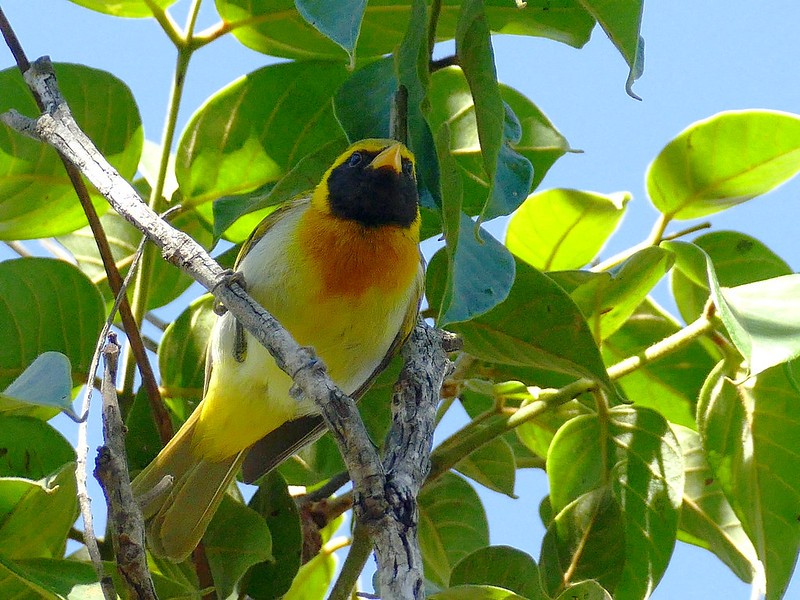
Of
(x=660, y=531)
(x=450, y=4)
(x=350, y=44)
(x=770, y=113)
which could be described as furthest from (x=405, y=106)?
(x=660, y=531)

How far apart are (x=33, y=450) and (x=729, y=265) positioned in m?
1.64

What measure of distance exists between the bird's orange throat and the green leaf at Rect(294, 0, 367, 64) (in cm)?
83

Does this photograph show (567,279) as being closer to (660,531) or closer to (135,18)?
(660,531)

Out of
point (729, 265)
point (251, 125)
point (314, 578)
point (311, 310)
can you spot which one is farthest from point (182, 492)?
point (729, 265)

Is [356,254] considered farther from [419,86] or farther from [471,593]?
[471,593]

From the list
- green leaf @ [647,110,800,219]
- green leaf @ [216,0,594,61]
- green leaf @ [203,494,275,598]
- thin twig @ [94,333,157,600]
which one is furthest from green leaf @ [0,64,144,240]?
green leaf @ [647,110,800,219]

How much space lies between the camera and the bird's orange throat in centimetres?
211

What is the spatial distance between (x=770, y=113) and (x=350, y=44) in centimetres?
122

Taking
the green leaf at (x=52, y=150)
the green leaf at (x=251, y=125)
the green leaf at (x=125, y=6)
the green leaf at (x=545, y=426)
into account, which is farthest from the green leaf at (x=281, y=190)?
the green leaf at (x=545, y=426)

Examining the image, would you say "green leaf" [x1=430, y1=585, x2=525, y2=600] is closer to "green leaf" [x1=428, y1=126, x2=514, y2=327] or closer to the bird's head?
"green leaf" [x1=428, y1=126, x2=514, y2=327]

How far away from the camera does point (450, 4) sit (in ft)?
6.43

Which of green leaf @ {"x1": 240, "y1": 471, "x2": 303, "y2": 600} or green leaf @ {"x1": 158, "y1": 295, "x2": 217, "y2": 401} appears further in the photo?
green leaf @ {"x1": 158, "y1": 295, "x2": 217, "y2": 401}

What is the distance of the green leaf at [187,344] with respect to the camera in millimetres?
2066

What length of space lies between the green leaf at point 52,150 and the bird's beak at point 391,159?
536 mm
